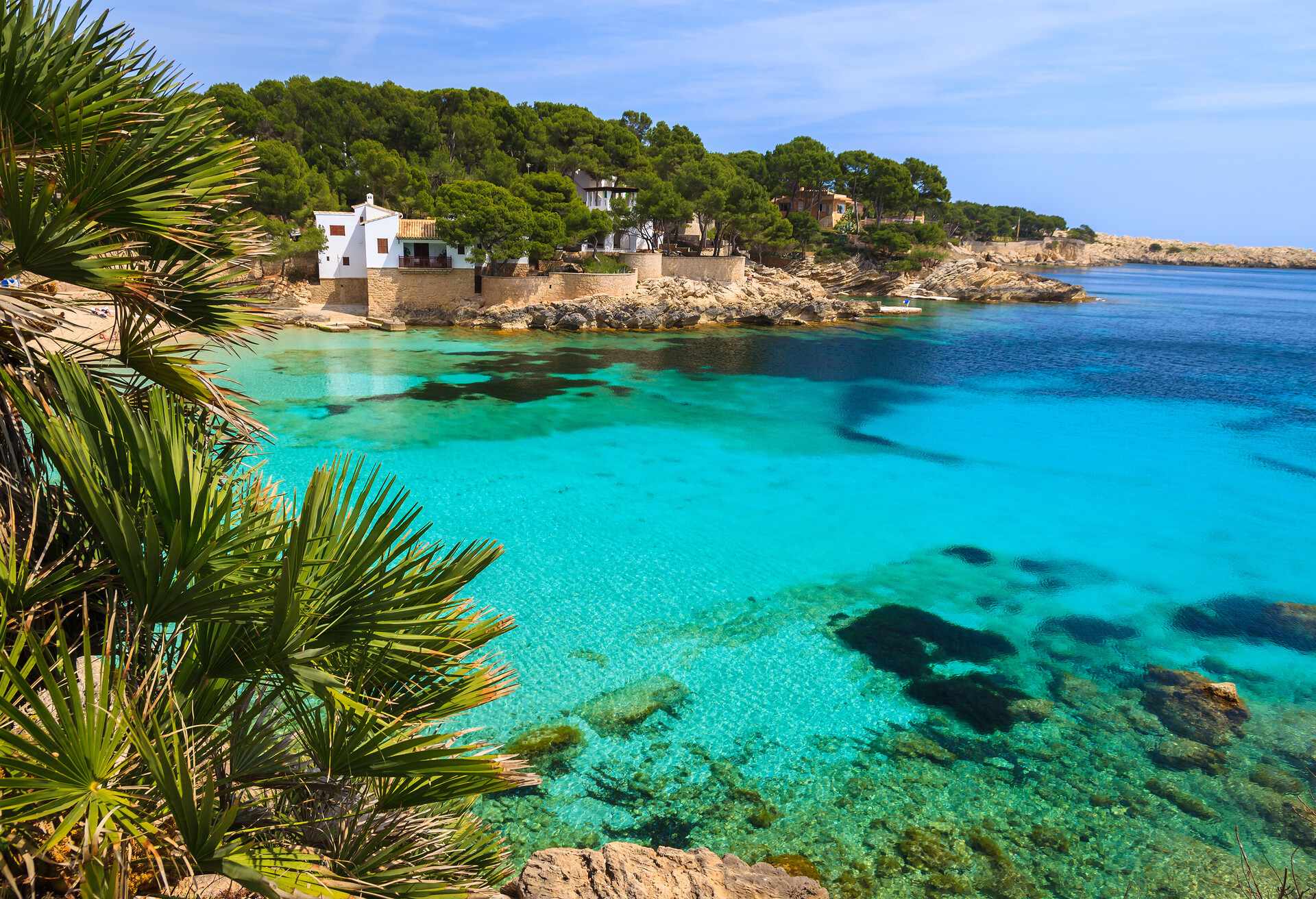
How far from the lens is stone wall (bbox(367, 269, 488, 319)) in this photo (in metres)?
42.8

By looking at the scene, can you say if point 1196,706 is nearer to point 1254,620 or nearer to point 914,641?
point 914,641

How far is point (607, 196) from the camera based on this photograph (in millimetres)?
57500

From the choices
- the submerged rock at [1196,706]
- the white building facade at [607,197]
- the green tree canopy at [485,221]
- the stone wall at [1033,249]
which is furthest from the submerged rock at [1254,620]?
the stone wall at [1033,249]

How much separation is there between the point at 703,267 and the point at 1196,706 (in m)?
45.0

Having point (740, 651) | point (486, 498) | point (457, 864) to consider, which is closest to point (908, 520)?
point (740, 651)

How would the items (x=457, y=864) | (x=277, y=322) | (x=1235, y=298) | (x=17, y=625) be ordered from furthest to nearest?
(x=1235, y=298)
(x=277, y=322)
(x=457, y=864)
(x=17, y=625)

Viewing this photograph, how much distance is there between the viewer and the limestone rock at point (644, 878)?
589 centimetres

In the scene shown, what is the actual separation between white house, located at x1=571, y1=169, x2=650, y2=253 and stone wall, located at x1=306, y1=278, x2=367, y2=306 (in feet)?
Result: 60.3

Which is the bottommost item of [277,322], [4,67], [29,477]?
[29,477]

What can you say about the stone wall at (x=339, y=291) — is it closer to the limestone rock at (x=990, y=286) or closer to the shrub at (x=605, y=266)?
the shrub at (x=605, y=266)

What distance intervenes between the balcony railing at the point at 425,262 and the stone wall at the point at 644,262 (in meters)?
11.6

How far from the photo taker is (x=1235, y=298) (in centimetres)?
8950

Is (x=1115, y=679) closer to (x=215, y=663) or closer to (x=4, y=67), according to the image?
(x=215, y=663)

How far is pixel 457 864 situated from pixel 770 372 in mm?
31954
